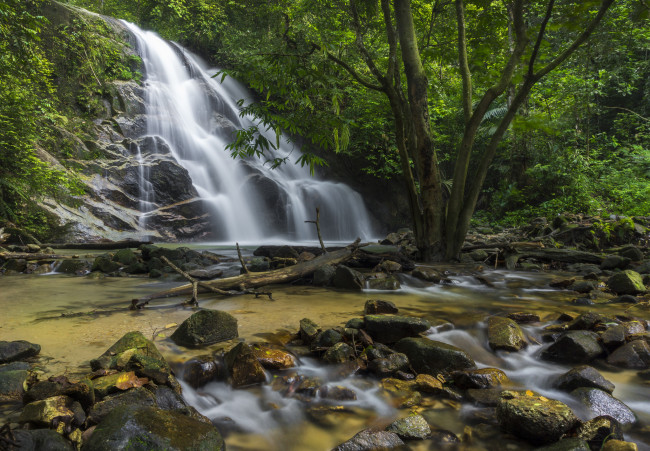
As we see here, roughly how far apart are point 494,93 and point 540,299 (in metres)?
3.41

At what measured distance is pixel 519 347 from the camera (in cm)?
332

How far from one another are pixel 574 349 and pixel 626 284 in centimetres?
290

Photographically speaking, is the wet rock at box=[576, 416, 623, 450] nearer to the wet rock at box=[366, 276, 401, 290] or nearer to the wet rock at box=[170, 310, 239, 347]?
the wet rock at box=[170, 310, 239, 347]

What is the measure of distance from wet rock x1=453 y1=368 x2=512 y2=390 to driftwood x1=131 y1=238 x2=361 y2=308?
2.89 metres

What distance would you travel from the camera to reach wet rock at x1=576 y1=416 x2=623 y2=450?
192 centimetres

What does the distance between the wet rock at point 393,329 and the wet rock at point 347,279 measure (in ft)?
7.84

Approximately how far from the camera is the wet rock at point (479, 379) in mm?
2643

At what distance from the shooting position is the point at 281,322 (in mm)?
3994

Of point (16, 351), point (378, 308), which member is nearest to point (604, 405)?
point (378, 308)

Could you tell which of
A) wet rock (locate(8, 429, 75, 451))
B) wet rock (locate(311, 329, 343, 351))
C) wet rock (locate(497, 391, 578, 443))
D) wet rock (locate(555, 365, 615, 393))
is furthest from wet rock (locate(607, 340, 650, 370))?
wet rock (locate(8, 429, 75, 451))

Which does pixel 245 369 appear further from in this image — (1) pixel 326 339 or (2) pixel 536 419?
(2) pixel 536 419

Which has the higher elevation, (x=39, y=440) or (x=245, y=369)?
(x=39, y=440)

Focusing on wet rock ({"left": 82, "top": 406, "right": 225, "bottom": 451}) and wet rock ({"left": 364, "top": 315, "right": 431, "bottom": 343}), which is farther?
wet rock ({"left": 364, "top": 315, "right": 431, "bottom": 343})

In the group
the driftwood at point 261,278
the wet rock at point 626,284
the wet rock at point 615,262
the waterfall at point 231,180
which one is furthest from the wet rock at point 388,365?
Answer: the waterfall at point 231,180
